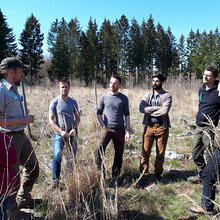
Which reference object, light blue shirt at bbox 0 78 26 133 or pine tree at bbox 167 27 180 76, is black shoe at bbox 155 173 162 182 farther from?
pine tree at bbox 167 27 180 76

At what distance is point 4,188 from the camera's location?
1.61m

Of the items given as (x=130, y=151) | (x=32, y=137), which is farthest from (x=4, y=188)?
(x=32, y=137)

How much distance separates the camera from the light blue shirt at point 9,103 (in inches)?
80.4

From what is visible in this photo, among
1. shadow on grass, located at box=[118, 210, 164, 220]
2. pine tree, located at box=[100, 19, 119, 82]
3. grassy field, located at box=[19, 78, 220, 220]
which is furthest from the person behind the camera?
pine tree, located at box=[100, 19, 119, 82]

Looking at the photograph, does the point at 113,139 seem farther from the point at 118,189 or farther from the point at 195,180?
the point at 195,180

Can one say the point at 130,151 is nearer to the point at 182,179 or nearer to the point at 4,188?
the point at 182,179

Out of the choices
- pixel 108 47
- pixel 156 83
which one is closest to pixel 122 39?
pixel 108 47

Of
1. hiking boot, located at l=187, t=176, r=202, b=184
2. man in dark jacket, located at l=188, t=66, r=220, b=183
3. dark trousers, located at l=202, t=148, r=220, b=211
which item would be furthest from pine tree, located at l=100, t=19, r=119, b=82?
dark trousers, located at l=202, t=148, r=220, b=211

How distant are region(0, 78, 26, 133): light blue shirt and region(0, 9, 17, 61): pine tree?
83.5 feet

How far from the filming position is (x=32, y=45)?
2958 centimetres

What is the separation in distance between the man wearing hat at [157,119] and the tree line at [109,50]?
2303 cm

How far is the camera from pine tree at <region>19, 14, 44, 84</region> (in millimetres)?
Answer: 29062

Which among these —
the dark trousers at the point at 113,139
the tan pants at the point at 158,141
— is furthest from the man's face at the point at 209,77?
the dark trousers at the point at 113,139

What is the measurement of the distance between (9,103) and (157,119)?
2240 millimetres
